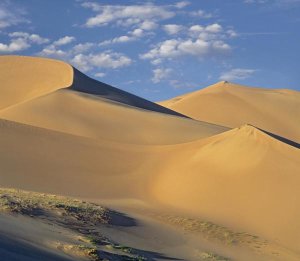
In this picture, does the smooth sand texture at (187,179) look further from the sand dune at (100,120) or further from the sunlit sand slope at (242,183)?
the sand dune at (100,120)

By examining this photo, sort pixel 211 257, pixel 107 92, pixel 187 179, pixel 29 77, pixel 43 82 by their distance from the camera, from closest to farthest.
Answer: pixel 211 257 → pixel 187 179 → pixel 43 82 → pixel 107 92 → pixel 29 77

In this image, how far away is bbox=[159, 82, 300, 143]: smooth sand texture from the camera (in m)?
61.3

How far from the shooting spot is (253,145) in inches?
846

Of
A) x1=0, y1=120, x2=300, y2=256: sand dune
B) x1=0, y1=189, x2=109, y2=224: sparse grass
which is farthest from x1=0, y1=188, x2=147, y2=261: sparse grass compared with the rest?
x1=0, y1=120, x2=300, y2=256: sand dune

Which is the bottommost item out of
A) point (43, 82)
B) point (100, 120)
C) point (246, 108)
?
point (100, 120)

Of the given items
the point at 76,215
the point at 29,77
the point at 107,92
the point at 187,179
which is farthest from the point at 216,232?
the point at 29,77

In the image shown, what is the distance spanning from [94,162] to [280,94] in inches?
2092

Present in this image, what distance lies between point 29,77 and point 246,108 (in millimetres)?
25917

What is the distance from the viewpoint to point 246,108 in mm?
65000

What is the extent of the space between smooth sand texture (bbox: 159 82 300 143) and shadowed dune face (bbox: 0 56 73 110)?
58.7 ft

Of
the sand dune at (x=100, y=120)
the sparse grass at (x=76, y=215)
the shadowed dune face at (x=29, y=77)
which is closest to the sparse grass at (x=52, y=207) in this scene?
the sparse grass at (x=76, y=215)

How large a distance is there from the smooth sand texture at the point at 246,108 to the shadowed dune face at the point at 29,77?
17881mm

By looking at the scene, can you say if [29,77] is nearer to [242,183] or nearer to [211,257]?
[242,183]

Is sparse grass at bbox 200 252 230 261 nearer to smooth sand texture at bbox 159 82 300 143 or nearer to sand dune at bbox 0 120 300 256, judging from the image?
sand dune at bbox 0 120 300 256
